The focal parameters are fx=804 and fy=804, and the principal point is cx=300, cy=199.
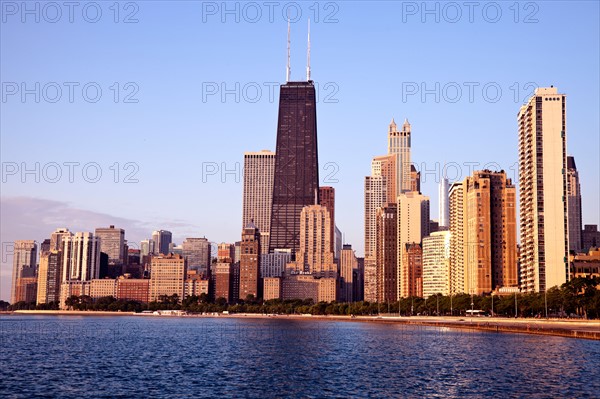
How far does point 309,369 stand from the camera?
113938 mm

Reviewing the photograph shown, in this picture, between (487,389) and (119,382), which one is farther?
(119,382)

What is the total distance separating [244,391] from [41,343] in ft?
344

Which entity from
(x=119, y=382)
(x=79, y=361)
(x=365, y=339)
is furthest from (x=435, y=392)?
(x=365, y=339)

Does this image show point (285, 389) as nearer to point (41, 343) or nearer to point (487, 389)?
point (487, 389)

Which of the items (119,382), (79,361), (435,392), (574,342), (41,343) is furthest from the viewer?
(41,343)

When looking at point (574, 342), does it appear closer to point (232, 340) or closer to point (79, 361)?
point (232, 340)

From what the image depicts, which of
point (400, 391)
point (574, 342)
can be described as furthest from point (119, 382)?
point (574, 342)

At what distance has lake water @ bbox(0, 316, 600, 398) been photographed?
89.4 metres

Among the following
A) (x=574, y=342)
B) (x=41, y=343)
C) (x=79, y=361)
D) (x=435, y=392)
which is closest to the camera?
(x=435, y=392)

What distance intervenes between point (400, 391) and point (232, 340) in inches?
4039

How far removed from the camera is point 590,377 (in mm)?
99000

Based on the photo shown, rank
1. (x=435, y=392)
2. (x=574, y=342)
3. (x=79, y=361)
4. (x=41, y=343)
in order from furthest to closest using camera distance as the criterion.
→ (x=41, y=343) < (x=574, y=342) < (x=79, y=361) < (x=435, y=392)

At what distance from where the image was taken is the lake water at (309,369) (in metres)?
89.4

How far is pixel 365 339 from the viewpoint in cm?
18850
